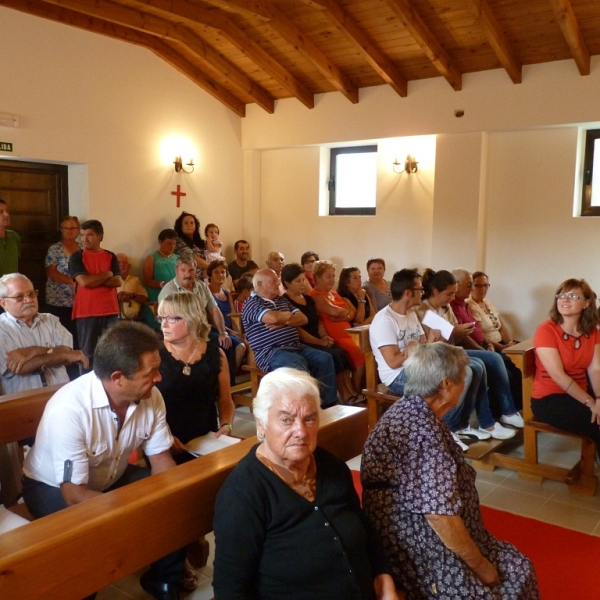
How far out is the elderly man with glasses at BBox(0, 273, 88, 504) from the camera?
2893 millimetres

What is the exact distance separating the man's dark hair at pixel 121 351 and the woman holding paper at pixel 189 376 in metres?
0.58

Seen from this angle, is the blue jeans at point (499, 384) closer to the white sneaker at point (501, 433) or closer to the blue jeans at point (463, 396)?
the white sneaker at point (501, 433)

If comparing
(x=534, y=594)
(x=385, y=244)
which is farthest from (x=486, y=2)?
(x=534, y=594)

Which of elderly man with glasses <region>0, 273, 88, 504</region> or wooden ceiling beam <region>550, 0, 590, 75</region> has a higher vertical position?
wooden ceiling beam <region>550, 0, 590, 75</region>

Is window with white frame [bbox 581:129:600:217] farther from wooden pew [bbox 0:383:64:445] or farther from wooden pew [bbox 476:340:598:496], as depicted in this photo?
wooden pew [bbox 0:383:64:445]

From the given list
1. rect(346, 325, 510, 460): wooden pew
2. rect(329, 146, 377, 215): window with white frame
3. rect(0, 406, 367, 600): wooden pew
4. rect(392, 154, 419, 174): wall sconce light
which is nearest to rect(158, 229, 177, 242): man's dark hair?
rect(329, 146, 377, 215): window with white frame

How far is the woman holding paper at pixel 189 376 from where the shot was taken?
2527 mm

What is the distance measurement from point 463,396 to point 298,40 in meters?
3.91

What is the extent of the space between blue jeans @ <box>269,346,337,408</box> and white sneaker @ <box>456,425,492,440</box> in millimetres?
888

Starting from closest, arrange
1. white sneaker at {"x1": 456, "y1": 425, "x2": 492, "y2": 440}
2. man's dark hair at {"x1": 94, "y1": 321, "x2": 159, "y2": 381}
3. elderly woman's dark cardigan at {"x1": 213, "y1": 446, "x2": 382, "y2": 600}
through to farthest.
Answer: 1. elderly woman's dark cardigan at {"x1": 213, "y1": 446, "x2": 382, "y2": 600}
2. man's dark hair at {"x1": 94, "y1": 321, "x2": 159, "y2": 381}
3. white sneaker at {"x1": 456, "y1": 425, "x2": 492, "y2": 440}

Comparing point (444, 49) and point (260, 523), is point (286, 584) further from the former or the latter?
point (444, 49)

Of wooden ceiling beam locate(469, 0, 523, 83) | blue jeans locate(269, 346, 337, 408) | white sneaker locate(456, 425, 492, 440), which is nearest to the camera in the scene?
white sneaker locate(456, 425, 492, 440)

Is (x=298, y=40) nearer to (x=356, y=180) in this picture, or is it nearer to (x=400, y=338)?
(x=356, y=180)

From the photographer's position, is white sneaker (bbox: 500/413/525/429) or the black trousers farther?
white sneaker (bbox: 500/413/525/429)
